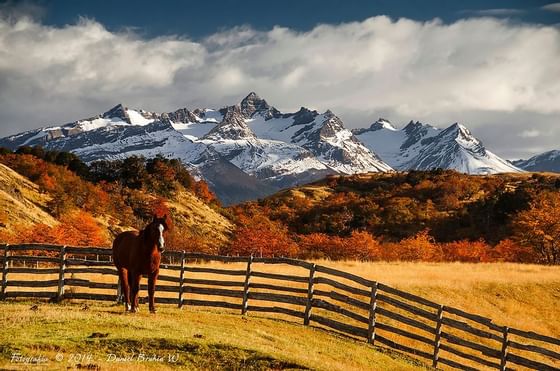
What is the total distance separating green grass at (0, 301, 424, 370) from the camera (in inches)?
499

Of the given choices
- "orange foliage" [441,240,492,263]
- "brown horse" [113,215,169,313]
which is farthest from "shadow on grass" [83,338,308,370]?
"orange foliage" [441,240,492,263]

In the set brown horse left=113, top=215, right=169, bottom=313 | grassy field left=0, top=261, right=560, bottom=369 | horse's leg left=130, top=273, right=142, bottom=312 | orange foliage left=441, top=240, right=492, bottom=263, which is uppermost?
brown horse left=113, top=215, right=169, bottom=313

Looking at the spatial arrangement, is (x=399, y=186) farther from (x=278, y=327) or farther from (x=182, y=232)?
(x=278, y=327)

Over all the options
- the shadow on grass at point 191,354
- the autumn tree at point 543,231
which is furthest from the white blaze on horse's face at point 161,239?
the autumn tree at point 543,231

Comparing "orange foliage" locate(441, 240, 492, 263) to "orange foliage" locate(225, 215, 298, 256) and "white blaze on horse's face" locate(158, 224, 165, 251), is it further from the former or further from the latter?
"white blaze on horse's face" locate(158, 224, 165, 251)

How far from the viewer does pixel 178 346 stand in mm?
13969

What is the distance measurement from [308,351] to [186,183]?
119160 millimetres

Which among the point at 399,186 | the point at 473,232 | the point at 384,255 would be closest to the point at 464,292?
the point at 384,255

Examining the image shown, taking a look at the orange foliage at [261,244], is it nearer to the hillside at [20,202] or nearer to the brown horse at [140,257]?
the hillside at [20,202]

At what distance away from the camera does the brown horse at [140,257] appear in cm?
1725

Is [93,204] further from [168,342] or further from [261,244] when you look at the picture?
[168,342]

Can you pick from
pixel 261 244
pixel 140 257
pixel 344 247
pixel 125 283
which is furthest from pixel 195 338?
pixel 261 244

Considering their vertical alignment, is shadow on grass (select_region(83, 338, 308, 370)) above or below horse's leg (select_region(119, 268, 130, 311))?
below

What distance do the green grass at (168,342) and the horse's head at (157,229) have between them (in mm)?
2385
